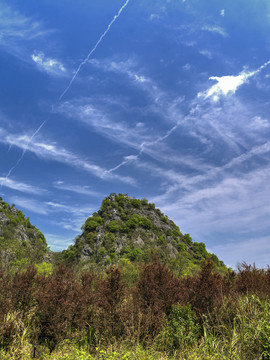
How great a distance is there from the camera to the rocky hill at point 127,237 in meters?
69.9

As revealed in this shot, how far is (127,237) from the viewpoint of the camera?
78.1 meters

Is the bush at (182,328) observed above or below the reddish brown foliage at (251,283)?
below

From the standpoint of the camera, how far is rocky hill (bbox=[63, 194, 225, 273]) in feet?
229

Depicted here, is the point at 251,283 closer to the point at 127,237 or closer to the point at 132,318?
the point at 132,318

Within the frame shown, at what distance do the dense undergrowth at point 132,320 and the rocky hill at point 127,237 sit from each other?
52.4 meters

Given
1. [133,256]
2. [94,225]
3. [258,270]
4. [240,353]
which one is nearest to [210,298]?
[240,353]

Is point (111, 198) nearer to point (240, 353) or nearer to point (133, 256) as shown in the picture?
point (133, 256)

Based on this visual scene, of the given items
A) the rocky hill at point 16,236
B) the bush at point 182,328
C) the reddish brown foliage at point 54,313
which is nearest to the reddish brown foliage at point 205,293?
the bush at point 182,328

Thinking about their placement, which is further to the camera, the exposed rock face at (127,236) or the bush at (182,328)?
the exposed rock face at (127,236)

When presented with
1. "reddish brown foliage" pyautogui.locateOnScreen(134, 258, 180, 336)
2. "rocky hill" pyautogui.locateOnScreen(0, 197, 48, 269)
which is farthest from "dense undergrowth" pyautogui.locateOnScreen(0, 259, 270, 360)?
"rocky hill" pyautogui.locateOnScreen(0, 197, 48, 269)

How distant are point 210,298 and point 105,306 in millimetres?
4469

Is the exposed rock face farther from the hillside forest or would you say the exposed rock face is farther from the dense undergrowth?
the dense undergrowth

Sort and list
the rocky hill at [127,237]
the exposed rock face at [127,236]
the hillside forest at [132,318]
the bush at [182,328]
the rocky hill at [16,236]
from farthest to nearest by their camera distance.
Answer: the exposed rock face at [127,236] → the rocky hill at [127,237] → the rocky hill at [16,236] → the bush at [182,328] → the hillside forest at [132,318]

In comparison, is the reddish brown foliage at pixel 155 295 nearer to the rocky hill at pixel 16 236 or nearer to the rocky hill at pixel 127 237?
the rocky hill at pixel 16 236
